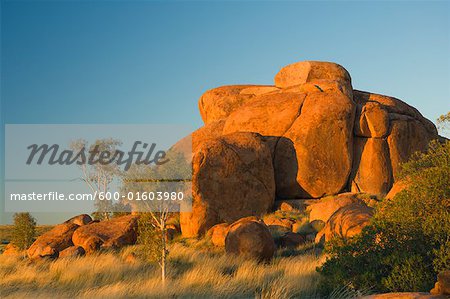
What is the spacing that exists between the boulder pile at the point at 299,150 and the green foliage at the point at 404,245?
47.9 feet

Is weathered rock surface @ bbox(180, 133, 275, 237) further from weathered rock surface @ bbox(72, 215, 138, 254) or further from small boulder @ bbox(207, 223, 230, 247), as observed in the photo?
small boulder @ bbox(207, 223, 230, 247)

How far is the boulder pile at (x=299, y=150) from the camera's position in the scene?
27562 mm

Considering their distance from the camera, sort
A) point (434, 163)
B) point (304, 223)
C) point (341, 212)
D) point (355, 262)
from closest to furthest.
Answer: point (355, 262) < point (434, 163) < point (341, 212) < point (304, 223)

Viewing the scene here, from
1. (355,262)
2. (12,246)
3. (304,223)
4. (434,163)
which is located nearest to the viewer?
(355,262)

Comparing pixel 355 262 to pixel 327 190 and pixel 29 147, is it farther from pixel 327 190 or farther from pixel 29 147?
pixel 29 147

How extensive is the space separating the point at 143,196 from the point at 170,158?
1656mm

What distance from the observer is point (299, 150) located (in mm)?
32438

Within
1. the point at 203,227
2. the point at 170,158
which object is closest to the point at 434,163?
the point at 170,158

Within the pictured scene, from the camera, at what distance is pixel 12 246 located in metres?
31.6

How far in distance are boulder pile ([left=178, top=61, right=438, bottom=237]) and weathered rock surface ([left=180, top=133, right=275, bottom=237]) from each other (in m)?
0.05

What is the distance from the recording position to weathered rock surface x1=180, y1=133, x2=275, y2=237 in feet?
85.8

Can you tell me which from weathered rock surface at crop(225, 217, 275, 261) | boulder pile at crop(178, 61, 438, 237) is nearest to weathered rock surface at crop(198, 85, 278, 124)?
boulder pile at crop(178, 61, 438, 237)

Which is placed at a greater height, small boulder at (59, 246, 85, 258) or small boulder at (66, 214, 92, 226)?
small boulder at (66, 214, 92, 226)

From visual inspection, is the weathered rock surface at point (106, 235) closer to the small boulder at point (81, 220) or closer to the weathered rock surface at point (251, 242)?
the small boulder at point (81, 220)
